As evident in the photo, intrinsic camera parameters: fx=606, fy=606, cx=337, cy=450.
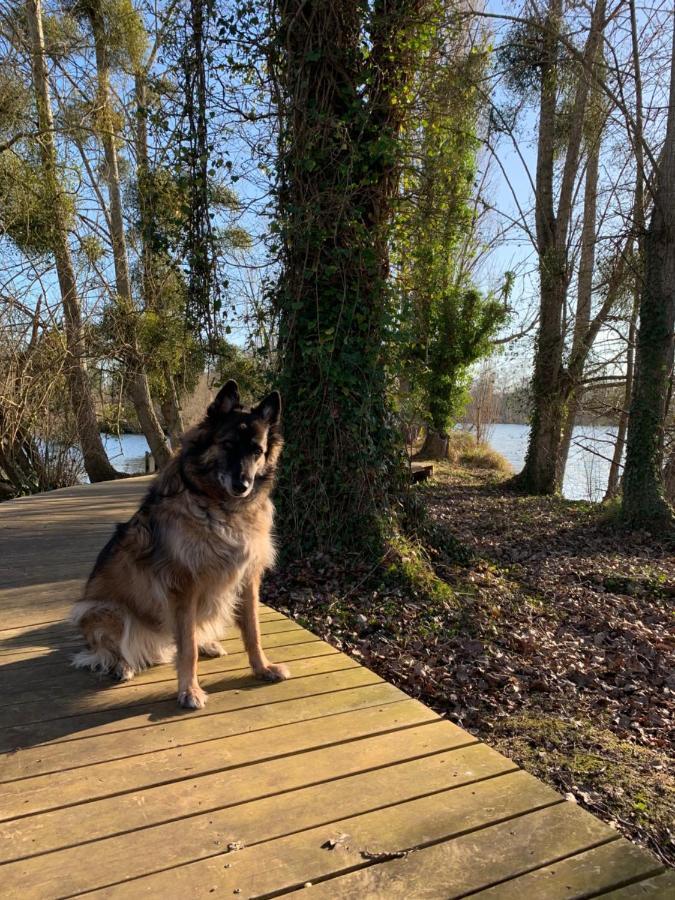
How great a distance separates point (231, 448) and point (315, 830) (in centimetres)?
151

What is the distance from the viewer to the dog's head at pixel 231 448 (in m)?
2.65

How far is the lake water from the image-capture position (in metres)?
14.4

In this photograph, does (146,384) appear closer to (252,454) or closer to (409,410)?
(409,410)

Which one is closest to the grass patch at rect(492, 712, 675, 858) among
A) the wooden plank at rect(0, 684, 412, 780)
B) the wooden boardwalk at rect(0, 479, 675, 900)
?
the wooden boardwalk at rect(0, 479, 675, 900)

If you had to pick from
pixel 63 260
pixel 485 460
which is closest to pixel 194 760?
pixel 63 260

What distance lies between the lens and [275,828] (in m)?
1.70

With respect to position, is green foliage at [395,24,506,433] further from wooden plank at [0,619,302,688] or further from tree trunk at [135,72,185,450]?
wooden plank at [0,619,302,688]

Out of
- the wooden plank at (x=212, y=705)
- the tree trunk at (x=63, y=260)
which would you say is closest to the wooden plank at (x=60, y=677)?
the wooden plank at (x=212, y=705)

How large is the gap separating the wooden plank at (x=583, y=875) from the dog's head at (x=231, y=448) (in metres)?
1.67

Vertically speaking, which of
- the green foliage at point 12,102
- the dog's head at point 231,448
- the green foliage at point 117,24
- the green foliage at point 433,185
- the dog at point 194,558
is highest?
the green foliage at point 117,24

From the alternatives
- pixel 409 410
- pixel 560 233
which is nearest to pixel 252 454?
pixel 409 410

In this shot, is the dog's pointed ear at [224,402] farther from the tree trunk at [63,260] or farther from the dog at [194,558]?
the tree trunk at [63,260]

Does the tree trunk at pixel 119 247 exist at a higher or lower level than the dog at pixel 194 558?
higher

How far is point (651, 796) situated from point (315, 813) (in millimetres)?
1540
